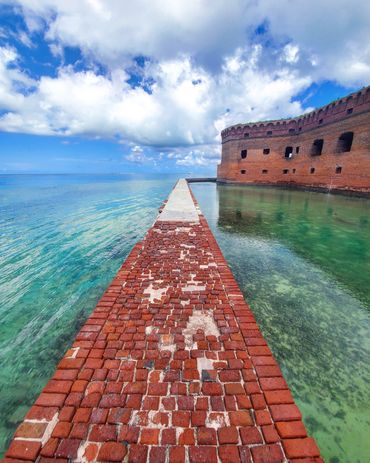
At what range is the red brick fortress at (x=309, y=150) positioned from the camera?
58.7ft

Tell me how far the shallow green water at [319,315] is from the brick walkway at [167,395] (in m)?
0.75

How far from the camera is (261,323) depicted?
3.45 meters

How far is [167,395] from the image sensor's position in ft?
6.05

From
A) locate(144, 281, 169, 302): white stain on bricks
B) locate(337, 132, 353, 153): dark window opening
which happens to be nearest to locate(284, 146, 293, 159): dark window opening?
locate(337, 132, 353, 153): dark window opening

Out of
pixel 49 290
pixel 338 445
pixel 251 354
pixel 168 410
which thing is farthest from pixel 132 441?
pixel 49 290

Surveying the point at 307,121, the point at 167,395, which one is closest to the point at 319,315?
the point at 167,395

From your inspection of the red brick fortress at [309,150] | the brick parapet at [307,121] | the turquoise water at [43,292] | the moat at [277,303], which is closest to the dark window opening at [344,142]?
the red brick fortress at [309,150]

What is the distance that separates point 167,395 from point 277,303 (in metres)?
2.83

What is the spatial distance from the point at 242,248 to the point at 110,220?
8124mm

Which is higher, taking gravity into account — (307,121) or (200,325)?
(307,121)

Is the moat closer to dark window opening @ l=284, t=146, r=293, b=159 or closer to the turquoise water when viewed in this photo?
the turquoise water

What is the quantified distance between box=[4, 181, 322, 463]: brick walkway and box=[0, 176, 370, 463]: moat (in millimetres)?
773

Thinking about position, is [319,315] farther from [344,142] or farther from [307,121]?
[307,121]

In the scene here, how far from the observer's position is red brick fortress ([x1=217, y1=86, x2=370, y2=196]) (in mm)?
17906
